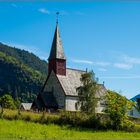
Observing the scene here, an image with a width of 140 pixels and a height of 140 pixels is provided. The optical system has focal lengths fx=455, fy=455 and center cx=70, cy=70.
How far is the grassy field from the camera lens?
33.2 metres

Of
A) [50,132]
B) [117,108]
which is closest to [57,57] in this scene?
[117,108]

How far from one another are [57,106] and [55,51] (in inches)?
390

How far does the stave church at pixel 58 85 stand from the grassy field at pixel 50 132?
4033 centimetres

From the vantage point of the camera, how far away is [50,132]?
35.3 metres

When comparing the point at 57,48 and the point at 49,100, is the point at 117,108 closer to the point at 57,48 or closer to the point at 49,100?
the point at 49,100

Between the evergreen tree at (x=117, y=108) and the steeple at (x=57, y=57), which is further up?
the steeple at (x=57, y=57)

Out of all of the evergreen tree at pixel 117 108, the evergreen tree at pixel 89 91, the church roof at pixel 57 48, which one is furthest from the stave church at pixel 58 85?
the evergreen tree at pixel 117 108

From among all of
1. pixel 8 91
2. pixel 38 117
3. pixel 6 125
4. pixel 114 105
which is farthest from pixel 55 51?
pixel 8 91

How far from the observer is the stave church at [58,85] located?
8050 centimetres

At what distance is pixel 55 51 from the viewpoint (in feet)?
270

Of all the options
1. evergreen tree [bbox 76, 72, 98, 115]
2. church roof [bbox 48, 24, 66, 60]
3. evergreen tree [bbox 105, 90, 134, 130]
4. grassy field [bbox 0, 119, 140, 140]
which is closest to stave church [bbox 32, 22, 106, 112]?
church roof [bbox 48, 24, 66, 60]

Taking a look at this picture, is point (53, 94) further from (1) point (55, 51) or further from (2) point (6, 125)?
(2) point (6, 125)

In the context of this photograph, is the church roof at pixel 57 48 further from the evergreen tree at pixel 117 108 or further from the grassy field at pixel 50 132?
the grassy field at pixel 50 132

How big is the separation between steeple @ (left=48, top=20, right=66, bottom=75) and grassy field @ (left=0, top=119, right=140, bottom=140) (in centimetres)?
4276
